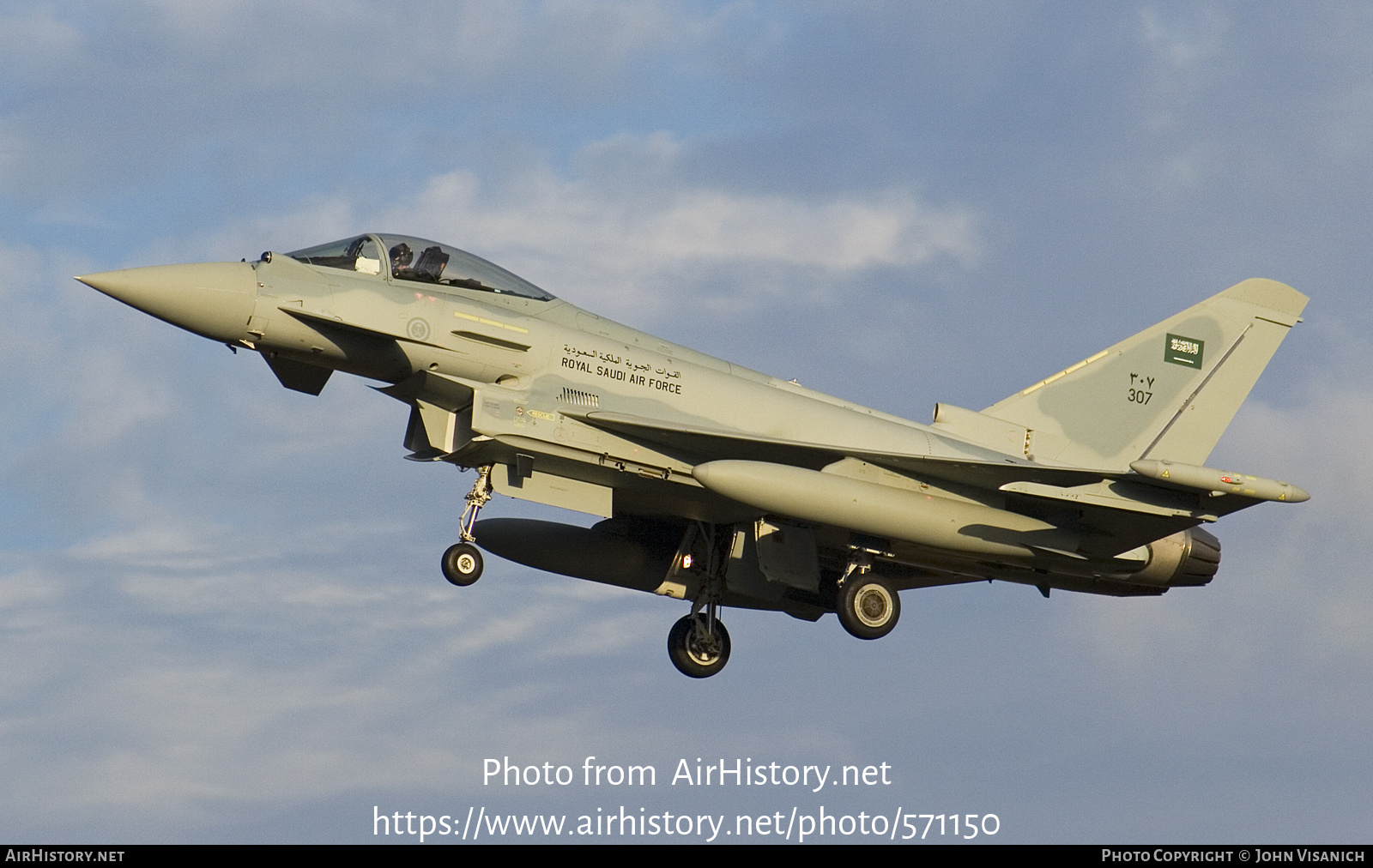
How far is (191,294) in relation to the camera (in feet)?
55.5

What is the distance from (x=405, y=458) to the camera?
1853 cm

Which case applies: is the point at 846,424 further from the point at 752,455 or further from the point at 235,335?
the point at 235,335

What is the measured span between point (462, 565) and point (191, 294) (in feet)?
13.6

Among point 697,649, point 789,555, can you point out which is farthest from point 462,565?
point 697,649

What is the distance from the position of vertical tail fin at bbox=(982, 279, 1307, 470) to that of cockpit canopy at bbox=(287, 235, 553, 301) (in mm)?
7158

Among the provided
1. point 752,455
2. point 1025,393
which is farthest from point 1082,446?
point 752,455

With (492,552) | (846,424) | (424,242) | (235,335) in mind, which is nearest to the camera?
(235,335)

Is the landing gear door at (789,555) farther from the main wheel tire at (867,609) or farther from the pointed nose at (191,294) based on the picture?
the pointed nose at (191,294)

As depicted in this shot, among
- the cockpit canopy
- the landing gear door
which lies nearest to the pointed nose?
the cockpit canopy

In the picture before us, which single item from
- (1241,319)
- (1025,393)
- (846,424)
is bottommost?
(846,424)

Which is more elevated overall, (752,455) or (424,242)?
(424,242)

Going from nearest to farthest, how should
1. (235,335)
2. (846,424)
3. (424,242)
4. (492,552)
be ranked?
(235,335) → (424,242) → (846,424) → (492,552)

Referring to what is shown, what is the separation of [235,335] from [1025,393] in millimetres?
10445

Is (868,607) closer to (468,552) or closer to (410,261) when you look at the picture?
(468,552)
